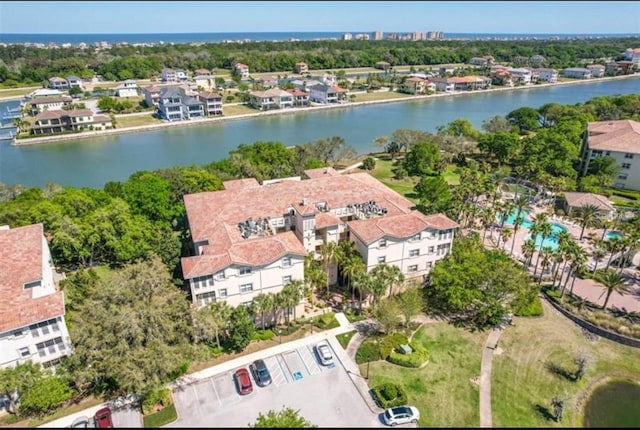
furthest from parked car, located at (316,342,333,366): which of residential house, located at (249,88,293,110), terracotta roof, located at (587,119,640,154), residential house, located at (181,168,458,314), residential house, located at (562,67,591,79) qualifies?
residential house, located at (562,67,591,79)

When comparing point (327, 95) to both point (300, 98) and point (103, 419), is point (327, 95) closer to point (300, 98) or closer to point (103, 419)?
point (300, 98)

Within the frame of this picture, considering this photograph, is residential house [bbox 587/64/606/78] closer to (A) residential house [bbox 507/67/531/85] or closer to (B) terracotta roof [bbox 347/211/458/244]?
(A) residential house [bbox 507/67/531/85]

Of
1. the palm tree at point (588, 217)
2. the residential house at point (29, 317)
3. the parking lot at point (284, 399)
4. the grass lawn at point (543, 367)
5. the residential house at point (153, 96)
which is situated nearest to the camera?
the parking lot at point (284, 399)

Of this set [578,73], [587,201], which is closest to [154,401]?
[587,201]

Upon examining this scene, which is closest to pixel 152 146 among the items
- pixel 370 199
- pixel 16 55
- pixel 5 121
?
pixel 5 121

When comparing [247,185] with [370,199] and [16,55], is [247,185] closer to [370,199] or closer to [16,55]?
[370,199]

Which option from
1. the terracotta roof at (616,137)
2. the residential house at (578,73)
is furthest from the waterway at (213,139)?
the residential house at (578,73)

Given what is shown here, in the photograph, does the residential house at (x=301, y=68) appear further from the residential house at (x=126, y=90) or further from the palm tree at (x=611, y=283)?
the palm tree at (x=611, y=283)
